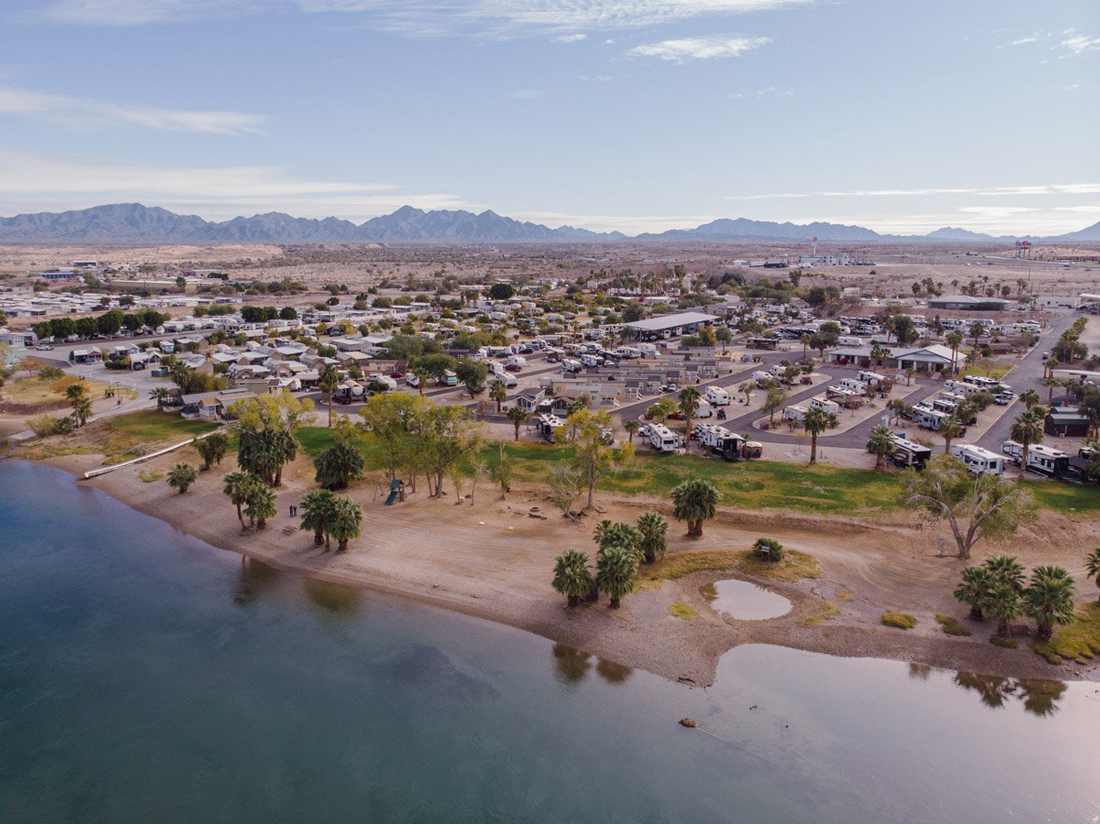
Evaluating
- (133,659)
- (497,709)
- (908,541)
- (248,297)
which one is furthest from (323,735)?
→ (248,297)

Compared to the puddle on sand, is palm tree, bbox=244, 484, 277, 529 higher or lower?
higher

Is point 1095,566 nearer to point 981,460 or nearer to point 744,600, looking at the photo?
point 981,460

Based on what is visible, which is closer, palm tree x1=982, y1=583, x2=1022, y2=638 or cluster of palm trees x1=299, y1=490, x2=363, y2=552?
palm tree x1=982, y1=583, x2=1022, y2=638

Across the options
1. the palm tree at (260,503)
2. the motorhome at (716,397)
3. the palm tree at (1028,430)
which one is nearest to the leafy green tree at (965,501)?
the palm tree at (1028,430)

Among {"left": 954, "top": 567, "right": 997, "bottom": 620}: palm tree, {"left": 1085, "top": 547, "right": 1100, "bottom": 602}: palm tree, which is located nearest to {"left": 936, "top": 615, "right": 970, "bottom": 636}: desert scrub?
{"left": 954, "top": 567, "right": 997, "bottom": 620}: palm tree

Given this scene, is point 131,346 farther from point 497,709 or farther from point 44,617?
point 497,709

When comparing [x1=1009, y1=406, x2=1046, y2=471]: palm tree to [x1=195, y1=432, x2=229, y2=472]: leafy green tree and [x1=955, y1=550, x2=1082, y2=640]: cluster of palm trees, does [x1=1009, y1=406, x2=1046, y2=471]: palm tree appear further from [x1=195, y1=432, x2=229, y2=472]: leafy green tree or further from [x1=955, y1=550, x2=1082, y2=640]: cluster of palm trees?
[x1=195, y1=432, x2=229, y2=472]: leafy green tree

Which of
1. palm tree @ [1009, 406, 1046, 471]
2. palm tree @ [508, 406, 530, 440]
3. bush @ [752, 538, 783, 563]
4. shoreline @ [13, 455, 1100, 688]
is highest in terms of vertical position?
palm tree @ [1009, 406, 1046, 471]

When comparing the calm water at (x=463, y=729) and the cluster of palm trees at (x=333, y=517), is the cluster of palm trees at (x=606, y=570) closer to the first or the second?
the calm water at (x=463, y=729)
